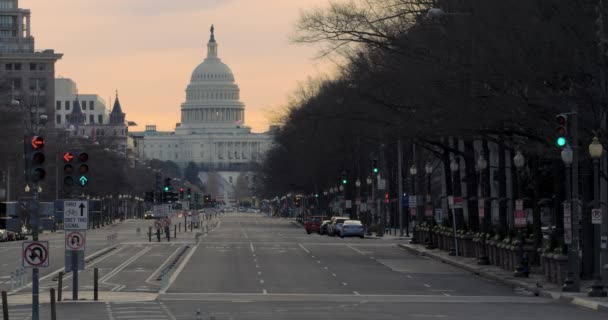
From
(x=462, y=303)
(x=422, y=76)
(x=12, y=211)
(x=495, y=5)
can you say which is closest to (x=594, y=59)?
(x=495, y=5)

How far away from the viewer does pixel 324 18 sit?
5581 cm

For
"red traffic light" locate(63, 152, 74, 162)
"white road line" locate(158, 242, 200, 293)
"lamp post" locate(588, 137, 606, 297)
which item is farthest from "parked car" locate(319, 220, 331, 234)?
"red traffic light" locate(63, 152, 74, 162)

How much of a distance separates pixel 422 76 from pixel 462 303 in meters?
12.0

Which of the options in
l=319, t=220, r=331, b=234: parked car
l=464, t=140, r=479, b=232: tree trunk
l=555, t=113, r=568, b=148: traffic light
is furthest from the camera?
l=319, t=220, r=331, b=234: parked car

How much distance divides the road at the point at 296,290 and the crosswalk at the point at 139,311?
2 cm

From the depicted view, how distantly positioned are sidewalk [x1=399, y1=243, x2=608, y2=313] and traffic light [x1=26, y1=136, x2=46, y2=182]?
46.6ft

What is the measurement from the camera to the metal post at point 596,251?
134 feet

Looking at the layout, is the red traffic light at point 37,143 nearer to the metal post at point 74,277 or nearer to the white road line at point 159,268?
the metal post at point 74,277

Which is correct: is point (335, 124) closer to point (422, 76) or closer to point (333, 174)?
point (422, 76)

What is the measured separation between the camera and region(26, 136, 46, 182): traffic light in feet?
97.9

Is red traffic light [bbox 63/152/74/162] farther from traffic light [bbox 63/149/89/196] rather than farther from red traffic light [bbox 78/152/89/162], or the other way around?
red traffic light [bbox 78/152/89/162]

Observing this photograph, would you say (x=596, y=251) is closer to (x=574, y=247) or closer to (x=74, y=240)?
(x=574, y=247)

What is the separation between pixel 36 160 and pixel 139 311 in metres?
7.72

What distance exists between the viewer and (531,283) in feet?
157
